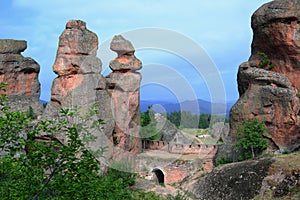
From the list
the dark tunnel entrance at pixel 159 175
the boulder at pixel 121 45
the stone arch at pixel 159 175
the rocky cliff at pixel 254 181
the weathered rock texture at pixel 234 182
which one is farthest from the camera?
the dark tunnel entrance at pixel 159 175

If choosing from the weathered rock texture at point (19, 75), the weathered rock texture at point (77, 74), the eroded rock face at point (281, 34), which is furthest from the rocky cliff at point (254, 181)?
the weathered rock texture at point (19, 75)

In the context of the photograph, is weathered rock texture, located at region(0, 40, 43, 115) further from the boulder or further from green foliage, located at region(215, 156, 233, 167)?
green foliage, located at region(215, 156, 233, 167)

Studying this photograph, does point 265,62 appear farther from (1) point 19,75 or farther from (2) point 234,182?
(1) point 19,75

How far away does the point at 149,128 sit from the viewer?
1300 inches

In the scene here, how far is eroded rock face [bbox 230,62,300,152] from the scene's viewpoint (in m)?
22.6

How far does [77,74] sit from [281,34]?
12825 mm

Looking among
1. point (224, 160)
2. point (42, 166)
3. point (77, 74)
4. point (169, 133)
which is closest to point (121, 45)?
point (77, 74)

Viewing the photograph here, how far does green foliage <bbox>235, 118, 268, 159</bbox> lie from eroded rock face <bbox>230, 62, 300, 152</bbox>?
0.68 m

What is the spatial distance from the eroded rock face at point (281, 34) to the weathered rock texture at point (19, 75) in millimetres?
14865

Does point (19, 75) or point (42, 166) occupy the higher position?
point (19, 75)

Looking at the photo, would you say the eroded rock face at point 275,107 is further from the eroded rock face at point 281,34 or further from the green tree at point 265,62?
the eroded rock face at point 281,34

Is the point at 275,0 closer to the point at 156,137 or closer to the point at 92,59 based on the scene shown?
the point at 92,59

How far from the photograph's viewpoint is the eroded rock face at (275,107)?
22578 mm

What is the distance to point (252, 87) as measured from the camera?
23.8m
